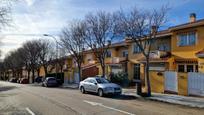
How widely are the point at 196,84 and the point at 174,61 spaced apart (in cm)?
850

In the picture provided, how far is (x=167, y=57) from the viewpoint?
3086 centimetres

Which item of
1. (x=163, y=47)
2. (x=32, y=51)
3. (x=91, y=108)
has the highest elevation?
(x=32, y=51)

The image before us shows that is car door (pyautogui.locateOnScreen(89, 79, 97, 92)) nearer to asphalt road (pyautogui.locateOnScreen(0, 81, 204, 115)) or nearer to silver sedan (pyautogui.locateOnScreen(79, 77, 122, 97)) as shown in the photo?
silver sedan (pyautogui.locateOnScreen(79, 77, 122, 97))

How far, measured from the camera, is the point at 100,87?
23.3m

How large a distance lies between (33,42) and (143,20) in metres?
47.3

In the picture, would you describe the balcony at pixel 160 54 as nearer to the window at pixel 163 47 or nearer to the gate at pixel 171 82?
the window at pixel 163 47

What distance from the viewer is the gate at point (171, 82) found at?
23.0m

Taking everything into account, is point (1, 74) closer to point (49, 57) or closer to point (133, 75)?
point (49, 57)

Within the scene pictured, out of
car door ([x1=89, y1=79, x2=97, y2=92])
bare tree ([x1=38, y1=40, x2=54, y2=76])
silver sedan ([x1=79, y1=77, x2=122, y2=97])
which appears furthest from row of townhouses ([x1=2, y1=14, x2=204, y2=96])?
bare tree ([x1=38, y1=40, x2=54, y2=76])

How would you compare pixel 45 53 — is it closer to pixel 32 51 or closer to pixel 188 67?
pixel 32 51

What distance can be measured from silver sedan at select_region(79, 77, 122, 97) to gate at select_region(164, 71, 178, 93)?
3.92 metres

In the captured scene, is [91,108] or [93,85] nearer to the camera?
[91,108]

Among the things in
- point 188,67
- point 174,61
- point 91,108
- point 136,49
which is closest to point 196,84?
point 188,67

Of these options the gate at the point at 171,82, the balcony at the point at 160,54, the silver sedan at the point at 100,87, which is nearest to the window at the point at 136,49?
the balcony at the point at 160,54
